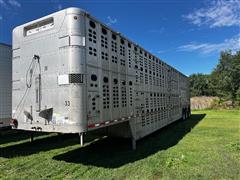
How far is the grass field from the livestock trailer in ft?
3.71

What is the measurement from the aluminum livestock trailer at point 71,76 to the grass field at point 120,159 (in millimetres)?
1023

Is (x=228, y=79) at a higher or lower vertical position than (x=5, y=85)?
higher

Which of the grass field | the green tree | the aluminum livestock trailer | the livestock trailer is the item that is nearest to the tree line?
the green tree

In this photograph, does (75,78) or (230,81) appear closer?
(75,78)

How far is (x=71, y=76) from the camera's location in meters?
4.74

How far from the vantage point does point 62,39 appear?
16.1 feet

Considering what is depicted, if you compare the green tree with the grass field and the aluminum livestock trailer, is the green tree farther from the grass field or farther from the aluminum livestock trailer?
the aluminum livestock trailer

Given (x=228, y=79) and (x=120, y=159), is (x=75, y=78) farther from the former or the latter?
(x=228, y=79)

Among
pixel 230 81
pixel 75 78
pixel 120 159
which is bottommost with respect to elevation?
pixel 120 159

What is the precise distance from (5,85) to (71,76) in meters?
4.42

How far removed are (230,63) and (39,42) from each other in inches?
1470

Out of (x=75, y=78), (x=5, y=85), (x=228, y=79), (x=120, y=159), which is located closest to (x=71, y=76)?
(x=75, y=78)

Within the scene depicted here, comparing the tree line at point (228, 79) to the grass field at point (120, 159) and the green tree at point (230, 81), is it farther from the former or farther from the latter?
the grass field at point (120, 159)

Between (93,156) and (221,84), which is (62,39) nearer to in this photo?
(93,156)
